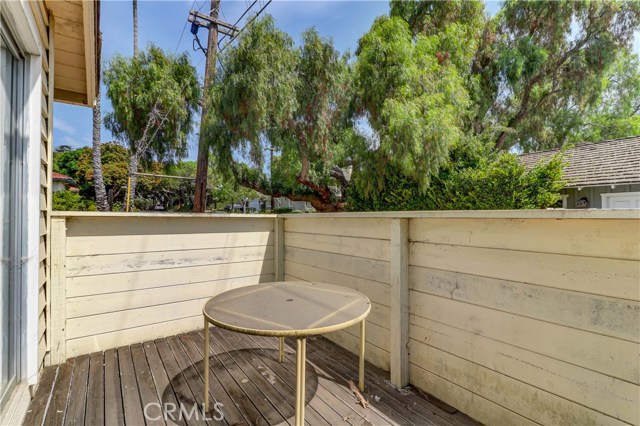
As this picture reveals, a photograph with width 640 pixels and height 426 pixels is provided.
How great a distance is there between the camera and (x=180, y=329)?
2.70 metres

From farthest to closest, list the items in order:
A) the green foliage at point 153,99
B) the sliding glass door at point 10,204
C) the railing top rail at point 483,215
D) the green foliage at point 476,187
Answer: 1. the green foliage at point 153,99
2. the green foliage at point 476,187
3. the sliding glass door at point 10,204
4. the railing top rail at point 483,215

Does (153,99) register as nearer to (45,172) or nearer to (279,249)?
(45,172)

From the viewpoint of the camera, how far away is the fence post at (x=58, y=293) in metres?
2.14

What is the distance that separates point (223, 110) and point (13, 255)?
13.6 feet

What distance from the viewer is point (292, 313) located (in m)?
1.49

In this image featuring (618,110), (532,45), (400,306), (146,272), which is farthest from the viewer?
(618,110)

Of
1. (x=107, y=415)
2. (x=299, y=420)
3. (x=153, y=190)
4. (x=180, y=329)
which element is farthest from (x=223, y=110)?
(x=153, y=190)

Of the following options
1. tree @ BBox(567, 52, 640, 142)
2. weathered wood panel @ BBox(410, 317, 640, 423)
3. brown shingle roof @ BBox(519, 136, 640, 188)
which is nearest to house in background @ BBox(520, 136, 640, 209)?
brown shingle roof @ BBox(519, 136, 640, 188)

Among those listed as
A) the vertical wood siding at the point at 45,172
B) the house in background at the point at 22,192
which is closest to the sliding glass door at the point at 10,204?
the house in background at the point at 22,192

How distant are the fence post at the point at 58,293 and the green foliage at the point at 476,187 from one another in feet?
15.1

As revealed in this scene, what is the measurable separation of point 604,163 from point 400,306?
7635mm

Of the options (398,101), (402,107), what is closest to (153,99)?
(398,101)

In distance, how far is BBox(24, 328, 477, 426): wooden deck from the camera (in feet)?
5.19

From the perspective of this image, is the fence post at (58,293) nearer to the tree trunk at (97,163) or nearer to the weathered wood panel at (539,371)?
Result: the weathered wood panel at (539,371)
